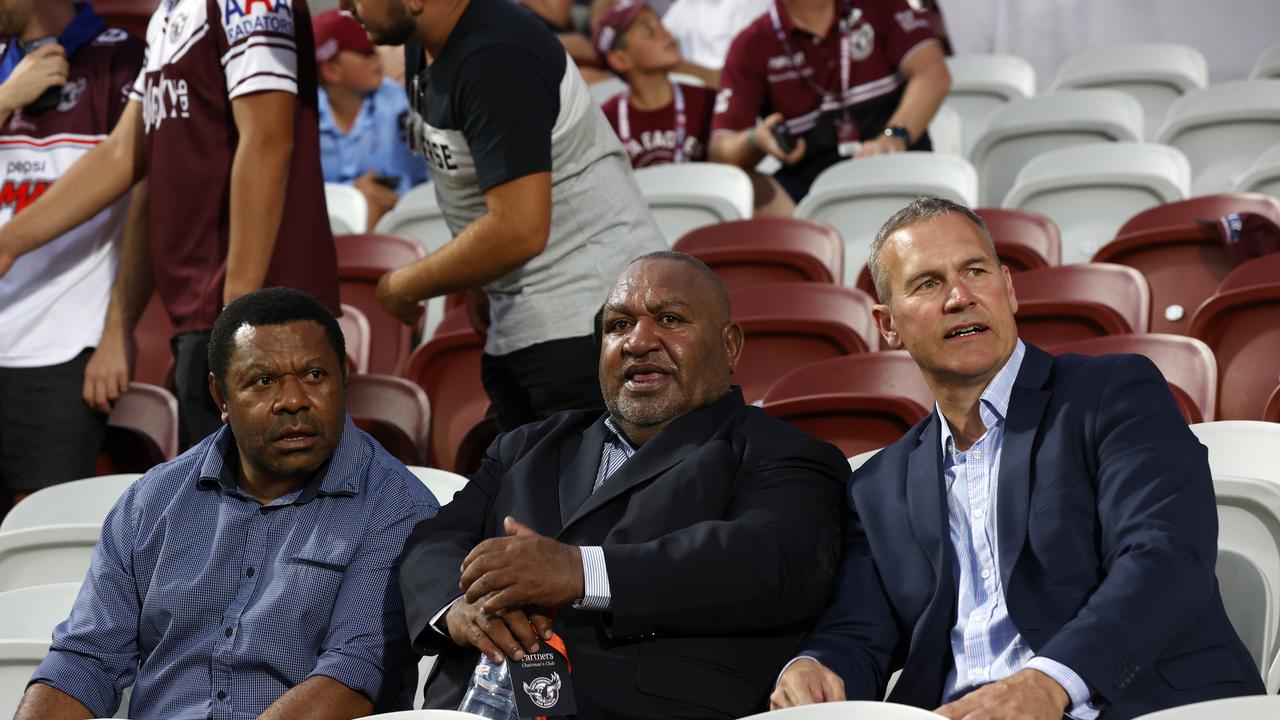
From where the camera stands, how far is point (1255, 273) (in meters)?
3.58

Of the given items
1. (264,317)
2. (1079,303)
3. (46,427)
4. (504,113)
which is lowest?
(46,427)

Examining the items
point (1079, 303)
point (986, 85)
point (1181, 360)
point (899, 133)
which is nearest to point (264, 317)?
point (1181, 360)

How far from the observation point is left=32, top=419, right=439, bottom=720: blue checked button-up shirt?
97.7 inches

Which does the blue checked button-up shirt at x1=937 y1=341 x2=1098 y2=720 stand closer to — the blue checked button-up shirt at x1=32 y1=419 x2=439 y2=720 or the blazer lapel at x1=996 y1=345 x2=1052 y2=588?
the blazer lapel at x1=996 y1=345 x2=1052 y2=588

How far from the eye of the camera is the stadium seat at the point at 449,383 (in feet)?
13.6

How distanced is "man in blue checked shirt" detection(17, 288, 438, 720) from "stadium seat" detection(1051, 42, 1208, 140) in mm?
5120

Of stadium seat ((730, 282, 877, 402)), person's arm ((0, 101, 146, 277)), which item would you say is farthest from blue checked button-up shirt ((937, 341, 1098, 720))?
person's arm ((0, 101, 146, 277))

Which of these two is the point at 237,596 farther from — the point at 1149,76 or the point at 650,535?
the point at 1149,76

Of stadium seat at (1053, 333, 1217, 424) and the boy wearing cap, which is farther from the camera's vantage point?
the boy wearing cap

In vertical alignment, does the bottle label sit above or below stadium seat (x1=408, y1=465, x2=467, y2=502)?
above

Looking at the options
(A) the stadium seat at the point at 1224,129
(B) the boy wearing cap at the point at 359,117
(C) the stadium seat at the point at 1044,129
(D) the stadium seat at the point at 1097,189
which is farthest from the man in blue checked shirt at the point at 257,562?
(B) the boy wearing cap at the point at 359,117

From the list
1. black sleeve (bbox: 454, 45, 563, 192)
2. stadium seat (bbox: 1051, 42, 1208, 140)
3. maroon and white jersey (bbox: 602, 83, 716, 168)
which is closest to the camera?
black sleeve (bbox: 454, 45, 563, 192)

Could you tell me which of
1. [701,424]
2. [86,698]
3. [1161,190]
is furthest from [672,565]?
[1161,190]

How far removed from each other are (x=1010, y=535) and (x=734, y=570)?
0.41 m
